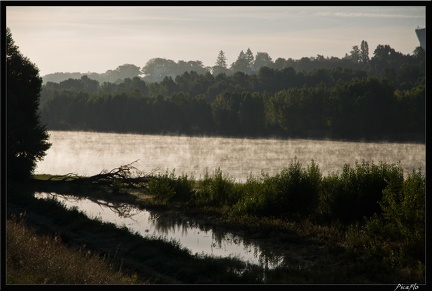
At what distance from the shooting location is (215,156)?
241 feet

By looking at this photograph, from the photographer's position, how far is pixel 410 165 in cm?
5575

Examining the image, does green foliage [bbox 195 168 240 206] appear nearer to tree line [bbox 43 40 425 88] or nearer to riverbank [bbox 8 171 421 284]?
riverbank [bbox 8 171 421 284]

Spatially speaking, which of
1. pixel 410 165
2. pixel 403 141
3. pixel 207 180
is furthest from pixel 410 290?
pixel 403 141

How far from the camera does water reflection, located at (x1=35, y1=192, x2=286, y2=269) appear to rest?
22.5 meters

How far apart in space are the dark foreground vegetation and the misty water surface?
18.2m

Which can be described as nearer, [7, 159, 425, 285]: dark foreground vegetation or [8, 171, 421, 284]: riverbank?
[7, 159, 425, 285]: dark foreground vegetation

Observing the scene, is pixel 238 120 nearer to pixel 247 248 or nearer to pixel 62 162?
pixel 62 162

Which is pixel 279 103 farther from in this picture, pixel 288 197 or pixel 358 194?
pixel 358 194

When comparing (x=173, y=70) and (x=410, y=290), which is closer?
(x=410, y=290)

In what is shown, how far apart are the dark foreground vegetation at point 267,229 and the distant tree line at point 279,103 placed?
5825 cm

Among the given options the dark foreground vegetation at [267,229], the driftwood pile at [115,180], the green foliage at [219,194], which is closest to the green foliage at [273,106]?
the driftwood pile at [115,180]

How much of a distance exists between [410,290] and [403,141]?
78366 millimetres

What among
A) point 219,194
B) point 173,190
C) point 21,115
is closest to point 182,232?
point 219,194

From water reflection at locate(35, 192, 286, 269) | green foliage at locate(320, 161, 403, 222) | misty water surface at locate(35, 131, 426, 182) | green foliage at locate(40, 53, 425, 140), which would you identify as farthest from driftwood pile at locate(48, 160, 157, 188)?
green foliage at locate(40, 53, 425, 140)
